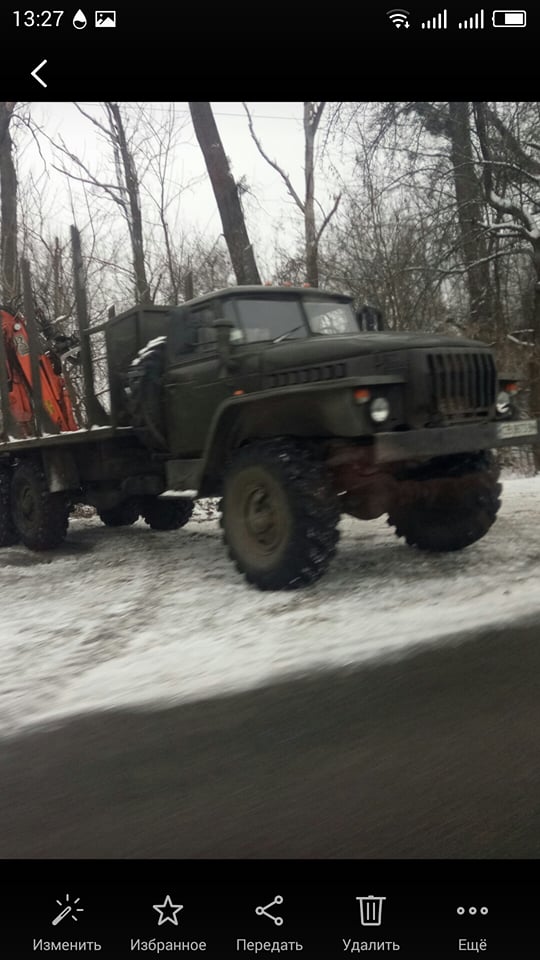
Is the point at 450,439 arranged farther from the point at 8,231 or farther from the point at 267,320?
the point at 8,231

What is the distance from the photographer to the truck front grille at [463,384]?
4770 millimetres

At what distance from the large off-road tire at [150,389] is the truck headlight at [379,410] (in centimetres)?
232

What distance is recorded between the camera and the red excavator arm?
7.85 metres

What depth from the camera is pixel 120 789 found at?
7.64 ft

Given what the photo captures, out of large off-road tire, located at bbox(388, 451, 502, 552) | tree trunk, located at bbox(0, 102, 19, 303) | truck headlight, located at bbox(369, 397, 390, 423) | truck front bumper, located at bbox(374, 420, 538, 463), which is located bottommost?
large off-road tire, located at bbox(388, 451, 502, 552)

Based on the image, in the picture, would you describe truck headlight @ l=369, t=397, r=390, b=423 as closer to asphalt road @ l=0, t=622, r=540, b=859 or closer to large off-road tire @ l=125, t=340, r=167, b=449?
asphalt road @ l=0, t=622, r=540, b=859

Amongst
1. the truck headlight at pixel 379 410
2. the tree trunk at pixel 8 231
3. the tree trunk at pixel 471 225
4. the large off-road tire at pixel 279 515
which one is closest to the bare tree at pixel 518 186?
the tree trunk at pixel 471 225

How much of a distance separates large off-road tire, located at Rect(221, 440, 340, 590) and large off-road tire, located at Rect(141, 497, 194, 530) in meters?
2.88

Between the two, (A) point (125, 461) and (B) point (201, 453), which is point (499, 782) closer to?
(B) point (201, 453)

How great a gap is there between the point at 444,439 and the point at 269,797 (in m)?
2.90

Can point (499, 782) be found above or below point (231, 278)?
below
